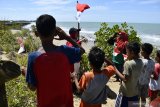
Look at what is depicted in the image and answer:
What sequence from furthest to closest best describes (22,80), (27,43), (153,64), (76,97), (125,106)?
(27,43) < (76,97) < (22,80) < (153,64) < (125,106)

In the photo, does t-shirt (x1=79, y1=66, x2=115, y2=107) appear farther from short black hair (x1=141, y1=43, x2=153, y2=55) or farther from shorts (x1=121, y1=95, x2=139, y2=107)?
short black hair (x1=141, y1=43, x2=153, y2=55)

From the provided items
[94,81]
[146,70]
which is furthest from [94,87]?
[146,70]

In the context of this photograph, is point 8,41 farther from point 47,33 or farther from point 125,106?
point 47,33

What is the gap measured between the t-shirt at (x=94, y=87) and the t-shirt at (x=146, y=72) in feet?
5.45

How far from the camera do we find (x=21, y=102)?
247 inches

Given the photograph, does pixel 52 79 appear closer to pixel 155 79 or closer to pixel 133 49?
pixel 133 49

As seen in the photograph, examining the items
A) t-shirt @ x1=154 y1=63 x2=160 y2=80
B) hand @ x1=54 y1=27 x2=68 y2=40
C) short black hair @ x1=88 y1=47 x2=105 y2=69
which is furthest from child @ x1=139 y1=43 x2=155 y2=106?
hand @ x1=54 y1=27 x2=68 y2=40

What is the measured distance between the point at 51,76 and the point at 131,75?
6.23 ft

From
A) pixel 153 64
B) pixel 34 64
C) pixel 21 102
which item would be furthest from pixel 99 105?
pixel 21 102

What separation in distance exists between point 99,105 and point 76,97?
3923mm

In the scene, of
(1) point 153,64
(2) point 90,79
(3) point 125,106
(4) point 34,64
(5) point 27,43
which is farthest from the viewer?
(5) point 27,43

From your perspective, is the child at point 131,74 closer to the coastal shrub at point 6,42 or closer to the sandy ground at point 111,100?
the sandy ground at point 111,100

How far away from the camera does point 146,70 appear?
19.4ft

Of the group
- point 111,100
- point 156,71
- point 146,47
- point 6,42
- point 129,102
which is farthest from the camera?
point 6,42
